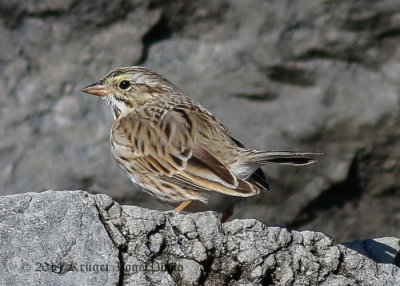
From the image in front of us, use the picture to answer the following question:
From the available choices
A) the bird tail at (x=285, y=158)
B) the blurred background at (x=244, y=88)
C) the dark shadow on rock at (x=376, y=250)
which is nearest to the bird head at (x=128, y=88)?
the blurred background at (x=244, y=88)

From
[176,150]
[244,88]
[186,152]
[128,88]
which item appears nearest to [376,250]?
[186,152]

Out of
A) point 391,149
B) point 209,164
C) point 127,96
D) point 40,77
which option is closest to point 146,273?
point 209,164

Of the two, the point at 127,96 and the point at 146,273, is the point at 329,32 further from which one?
the point at 146,273

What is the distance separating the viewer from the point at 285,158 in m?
5.53

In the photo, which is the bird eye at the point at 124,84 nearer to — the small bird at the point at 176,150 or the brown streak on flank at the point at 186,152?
the small bird at the point at 176,150

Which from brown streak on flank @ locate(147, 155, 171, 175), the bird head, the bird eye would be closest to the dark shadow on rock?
brown streak on flank @ locate(147, 155, 171, 175)

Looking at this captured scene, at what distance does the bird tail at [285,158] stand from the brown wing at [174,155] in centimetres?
17

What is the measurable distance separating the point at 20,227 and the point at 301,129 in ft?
13.2

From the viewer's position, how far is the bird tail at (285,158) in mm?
5407

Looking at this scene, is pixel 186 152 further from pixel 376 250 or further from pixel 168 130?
pixel 376 250

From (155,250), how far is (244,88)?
11.3 feet

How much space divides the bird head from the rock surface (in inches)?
97.6

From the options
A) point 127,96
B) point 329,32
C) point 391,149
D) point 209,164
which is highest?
point 329,32

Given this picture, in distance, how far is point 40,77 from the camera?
7.65 m
